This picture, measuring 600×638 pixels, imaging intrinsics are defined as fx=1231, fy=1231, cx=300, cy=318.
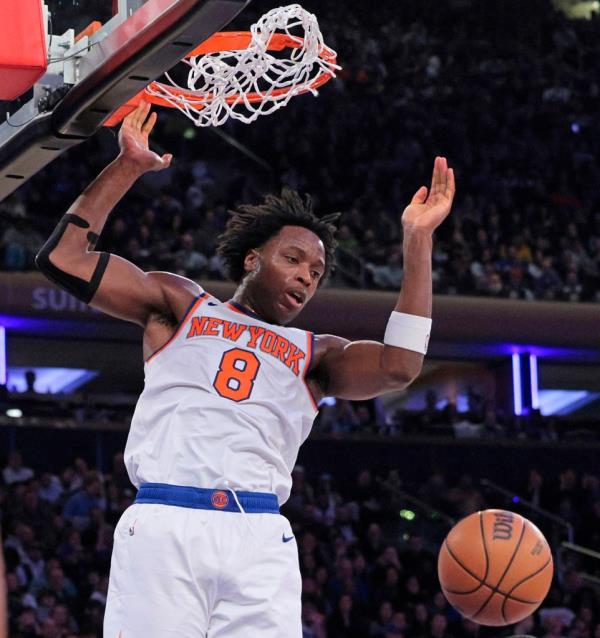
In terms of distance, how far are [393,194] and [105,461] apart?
6.49 metres

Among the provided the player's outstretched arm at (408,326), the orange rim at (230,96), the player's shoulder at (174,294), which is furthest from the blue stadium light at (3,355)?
the player's outstretched arm at (408,326)

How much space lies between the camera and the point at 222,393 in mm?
3889

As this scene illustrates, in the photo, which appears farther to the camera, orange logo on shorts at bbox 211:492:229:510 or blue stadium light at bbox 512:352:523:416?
blue stadium light at bbox 512:352:523:416

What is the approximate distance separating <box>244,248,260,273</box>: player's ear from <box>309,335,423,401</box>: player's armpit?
0.34 meters

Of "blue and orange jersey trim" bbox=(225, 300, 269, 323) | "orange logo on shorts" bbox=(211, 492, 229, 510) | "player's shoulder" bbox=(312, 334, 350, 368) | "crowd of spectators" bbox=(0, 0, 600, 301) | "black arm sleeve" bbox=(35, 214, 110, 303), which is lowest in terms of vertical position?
"orange logo on shorts" bbox=(211, 492, 229, 510)

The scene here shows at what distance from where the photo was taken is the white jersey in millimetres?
3793

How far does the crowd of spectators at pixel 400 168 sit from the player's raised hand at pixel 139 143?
10538 mm

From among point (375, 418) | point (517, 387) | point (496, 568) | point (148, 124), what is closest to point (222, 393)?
point (148, 124)

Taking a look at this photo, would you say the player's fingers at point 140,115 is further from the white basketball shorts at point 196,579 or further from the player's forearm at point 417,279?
the white basketball shorts at point 196,579

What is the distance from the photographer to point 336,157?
758 inches

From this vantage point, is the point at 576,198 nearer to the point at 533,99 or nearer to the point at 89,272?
the point at 533,99

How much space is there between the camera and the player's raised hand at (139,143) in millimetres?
4078

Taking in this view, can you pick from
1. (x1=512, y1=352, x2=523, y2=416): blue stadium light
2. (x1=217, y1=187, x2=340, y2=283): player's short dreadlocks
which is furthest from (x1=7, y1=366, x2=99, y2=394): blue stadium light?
(x1=217, y1=187, x2=340, y2=283): player's short dreadlocks

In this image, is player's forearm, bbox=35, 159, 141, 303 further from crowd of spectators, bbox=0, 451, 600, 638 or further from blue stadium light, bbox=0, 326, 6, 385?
blue stadium light, bbox=0, 326, 6, 385
